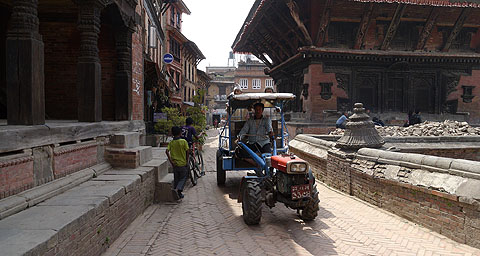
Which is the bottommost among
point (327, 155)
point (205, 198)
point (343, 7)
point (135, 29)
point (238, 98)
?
point (205, 198)

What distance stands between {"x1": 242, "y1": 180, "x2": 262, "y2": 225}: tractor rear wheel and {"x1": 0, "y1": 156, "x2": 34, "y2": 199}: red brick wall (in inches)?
123

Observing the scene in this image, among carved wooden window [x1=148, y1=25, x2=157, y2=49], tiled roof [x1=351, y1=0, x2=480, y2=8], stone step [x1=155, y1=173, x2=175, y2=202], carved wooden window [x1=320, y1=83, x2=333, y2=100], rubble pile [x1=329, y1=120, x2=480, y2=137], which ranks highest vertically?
tiled roof [x1=351, y1=0, x2=480, y2=8]

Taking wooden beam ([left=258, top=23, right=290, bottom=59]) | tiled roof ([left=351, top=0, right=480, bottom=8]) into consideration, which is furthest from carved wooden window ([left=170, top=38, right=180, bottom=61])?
tiled roof ([left=351, top=0, right=480, bottom=8])

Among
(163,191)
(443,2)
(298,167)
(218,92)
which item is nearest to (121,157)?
(163,191)

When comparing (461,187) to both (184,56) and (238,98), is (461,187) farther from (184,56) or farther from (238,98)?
(184,56)

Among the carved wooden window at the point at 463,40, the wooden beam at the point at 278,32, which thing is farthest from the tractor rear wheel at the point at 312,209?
the carved wooden window at the point at 463,40

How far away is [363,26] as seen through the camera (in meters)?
16.6

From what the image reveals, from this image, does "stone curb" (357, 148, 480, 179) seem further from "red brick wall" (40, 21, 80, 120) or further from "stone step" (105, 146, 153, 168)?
"red brick wall" (40, 21, 80, 120)

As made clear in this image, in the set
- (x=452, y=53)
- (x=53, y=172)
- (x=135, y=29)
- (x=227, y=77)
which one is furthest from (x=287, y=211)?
(x=227, y=77)

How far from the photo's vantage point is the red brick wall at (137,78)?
28.1ft

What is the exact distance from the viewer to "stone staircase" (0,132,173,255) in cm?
285

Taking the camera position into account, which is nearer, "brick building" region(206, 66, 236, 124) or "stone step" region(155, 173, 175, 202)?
"stone step" region(155, 173, 175, 202)

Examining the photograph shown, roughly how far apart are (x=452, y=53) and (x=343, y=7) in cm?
722

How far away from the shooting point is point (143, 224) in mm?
5348
